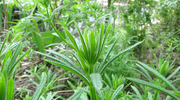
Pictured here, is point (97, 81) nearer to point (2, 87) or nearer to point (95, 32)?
point (2, 87)

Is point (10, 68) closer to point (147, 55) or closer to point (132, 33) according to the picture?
point (132, 33)

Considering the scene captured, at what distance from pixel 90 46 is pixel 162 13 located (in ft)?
5.80

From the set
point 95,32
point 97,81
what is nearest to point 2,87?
point 97,81

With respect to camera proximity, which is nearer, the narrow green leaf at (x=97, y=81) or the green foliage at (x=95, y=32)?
the narrow green leaf at (x=97, y=81)

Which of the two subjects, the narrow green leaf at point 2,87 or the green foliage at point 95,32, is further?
the green foliage at point 95,32

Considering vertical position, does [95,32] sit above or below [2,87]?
above

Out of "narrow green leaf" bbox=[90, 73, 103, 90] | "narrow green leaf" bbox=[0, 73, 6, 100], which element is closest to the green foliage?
"narrow green leaf" bbox=[90, 73, 103, 90]

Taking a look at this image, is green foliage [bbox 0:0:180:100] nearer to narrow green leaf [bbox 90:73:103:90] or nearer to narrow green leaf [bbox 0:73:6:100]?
narrow green leaf [bbox 90:73:103:90]

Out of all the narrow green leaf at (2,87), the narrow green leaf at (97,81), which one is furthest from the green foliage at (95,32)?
the narrow green leaf at (2,87)

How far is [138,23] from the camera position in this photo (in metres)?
1.85

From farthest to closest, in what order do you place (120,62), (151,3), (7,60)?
1. (151,3)
2. (120,62)
3. (7,60)

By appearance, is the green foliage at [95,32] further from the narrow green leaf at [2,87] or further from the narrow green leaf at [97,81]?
the narrow green leaf at [2,87]

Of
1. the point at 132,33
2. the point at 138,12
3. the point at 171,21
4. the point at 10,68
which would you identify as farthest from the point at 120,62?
the point at 171,21

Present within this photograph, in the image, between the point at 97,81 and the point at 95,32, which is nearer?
the point at 97,81
